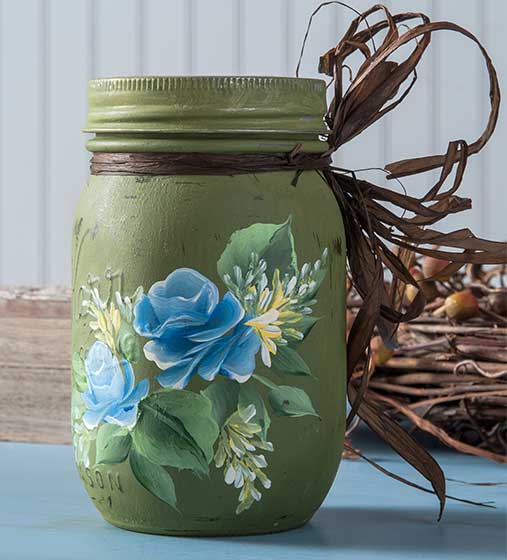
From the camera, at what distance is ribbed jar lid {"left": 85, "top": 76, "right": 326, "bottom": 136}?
1.75 ft

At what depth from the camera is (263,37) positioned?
150 cm

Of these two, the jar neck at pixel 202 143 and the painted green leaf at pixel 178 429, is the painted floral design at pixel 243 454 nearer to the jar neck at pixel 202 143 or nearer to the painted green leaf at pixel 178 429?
the painted green leaf at pixel 178 429

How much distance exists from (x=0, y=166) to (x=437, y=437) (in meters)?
1.02

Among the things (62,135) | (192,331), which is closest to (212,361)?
(192,331)

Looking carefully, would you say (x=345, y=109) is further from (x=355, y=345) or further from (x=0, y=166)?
(x=0, y=166)

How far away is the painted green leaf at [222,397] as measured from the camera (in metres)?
0.54

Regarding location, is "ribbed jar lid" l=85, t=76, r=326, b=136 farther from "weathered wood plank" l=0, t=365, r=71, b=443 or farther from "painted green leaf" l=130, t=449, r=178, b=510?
"weathered wood plank" l=0, t=365, r=71, b=443

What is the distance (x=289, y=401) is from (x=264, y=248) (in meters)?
0.07

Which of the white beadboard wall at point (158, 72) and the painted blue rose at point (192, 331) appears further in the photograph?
the white beadboard wall at point (158, 72)

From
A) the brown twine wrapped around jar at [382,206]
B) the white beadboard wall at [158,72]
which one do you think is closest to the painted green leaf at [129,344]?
the brown twine wrapped around jar at [382,206]

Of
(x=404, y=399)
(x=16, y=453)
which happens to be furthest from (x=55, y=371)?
(x=404, y=399)

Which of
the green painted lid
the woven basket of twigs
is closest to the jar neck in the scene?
the green painted lid

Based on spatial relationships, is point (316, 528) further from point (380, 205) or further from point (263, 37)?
point (263, 37)

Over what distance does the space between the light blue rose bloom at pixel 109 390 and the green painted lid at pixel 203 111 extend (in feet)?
0.32
